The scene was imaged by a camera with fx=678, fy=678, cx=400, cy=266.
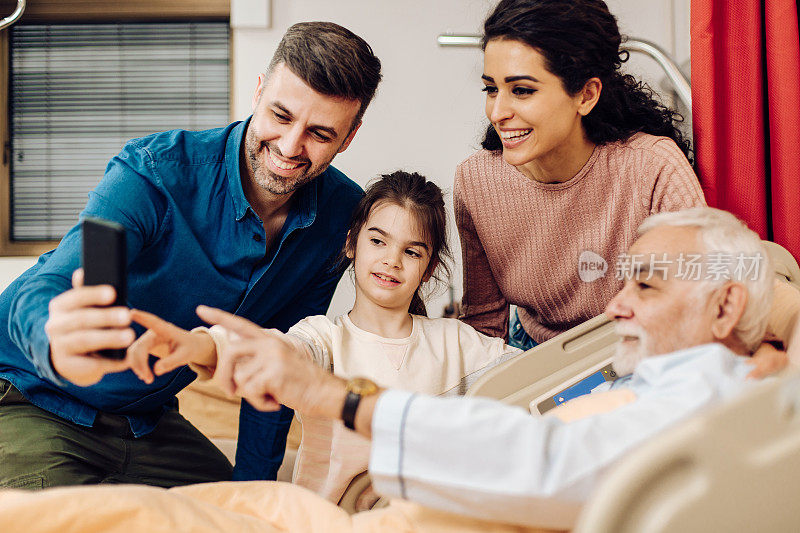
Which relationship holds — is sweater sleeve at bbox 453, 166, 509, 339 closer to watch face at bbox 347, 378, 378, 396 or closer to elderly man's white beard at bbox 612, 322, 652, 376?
elderly man's white beard at bbox 612, 322, 652, 376

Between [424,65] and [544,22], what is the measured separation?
154 cm

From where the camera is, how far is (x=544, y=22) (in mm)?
1569

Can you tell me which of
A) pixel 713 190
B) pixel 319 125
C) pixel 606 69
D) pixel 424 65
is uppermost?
pixel 424 65

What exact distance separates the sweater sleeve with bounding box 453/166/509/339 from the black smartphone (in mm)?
1177

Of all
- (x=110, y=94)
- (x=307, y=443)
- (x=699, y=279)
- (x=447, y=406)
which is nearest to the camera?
(x=447, y=406)

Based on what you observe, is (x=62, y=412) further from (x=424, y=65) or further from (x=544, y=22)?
(x=424, y=65)

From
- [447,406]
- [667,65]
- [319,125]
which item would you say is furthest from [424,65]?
[447,406]

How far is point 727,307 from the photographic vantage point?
1.11 m

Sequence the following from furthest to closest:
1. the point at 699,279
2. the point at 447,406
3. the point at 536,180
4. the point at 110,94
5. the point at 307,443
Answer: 1. the point at 110,94
2. the point at 536,180
3. the point at 307,443
4. the point at 699,279
5. the point at 447,406

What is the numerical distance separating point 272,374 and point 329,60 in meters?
0.89

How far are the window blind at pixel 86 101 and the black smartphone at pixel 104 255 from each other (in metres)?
2.55

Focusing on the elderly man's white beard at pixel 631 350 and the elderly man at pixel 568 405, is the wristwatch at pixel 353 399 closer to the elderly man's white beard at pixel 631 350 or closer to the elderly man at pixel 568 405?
the elderly man at pixel 568 405

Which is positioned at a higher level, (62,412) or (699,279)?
(699,279)

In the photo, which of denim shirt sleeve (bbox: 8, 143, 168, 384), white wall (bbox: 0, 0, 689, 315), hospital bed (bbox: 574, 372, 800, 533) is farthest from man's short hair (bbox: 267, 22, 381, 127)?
white wall (bbox: 0, 0, 689, 315)
